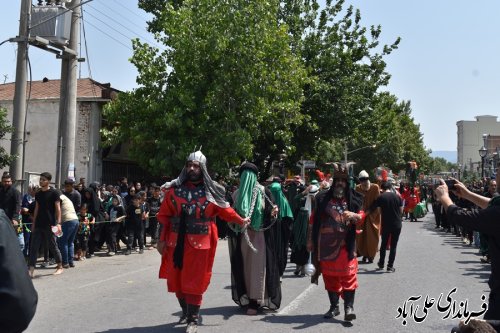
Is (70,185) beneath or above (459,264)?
above

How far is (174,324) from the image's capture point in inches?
315

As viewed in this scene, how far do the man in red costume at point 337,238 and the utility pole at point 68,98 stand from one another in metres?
10.5

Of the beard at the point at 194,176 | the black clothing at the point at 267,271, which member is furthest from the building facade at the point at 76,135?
the beard at the point at 194,176

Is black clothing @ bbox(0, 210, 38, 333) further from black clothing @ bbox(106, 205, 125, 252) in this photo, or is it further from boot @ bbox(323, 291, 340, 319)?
black clothing @ bbox(106, 205, 125, 252)

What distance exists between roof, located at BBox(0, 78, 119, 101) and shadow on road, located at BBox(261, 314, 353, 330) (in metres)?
22.0

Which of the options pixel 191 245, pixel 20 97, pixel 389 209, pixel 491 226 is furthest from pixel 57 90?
pixel 491 226

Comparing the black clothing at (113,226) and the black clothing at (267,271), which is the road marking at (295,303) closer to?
the black clothing at (267,271)

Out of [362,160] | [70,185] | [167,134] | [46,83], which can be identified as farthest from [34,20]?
[362,160]

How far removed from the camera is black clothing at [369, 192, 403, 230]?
1359cm

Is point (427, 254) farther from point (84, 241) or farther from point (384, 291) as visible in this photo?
point (84, 241)

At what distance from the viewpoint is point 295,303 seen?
377 inches

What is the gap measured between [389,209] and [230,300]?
509 cm

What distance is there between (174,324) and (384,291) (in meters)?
4.11

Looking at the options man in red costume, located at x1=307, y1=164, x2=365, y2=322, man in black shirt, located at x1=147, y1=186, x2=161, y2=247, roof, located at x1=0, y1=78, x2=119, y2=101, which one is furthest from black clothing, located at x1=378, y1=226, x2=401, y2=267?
roof, located at x1=0, y1=78, x2=119, y2=101
